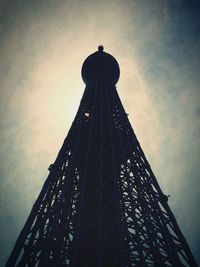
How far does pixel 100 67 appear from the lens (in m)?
25.6

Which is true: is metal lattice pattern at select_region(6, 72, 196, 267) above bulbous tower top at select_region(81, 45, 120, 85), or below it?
below

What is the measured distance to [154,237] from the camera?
893 cm

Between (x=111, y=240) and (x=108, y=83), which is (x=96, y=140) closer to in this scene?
(x=111, y=240)

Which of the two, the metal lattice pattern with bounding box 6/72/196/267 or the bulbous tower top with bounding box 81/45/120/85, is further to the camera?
the bulbous tower top with bounding box 81/45/120/85

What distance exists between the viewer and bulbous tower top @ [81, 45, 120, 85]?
25303 mm

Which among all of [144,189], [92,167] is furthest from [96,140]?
[144,189]

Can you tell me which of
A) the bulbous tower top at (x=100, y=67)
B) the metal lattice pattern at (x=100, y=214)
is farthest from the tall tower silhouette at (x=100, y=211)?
the bulbous tower top at (x=100, y=67)

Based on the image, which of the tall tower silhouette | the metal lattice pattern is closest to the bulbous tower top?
the tall tower silhouette

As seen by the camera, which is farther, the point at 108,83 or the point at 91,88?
the point at 108,83

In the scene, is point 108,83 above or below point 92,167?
above

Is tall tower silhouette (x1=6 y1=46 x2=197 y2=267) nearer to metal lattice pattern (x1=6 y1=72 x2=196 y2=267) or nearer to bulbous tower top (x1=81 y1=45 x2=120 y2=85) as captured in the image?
metal lattice pattern (x1=6 y1=72 x2=196 y2=267)

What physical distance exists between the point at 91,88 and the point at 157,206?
1387cm

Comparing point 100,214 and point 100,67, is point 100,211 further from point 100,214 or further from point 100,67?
point 100,67

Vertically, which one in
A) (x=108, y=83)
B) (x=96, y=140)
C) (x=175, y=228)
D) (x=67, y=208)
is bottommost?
(x=175, y=228)
